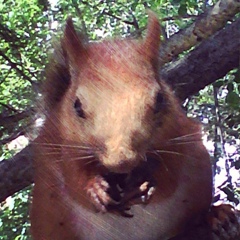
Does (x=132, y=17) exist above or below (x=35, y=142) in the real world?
above

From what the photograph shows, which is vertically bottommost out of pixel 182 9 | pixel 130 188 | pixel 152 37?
pixel 130 188

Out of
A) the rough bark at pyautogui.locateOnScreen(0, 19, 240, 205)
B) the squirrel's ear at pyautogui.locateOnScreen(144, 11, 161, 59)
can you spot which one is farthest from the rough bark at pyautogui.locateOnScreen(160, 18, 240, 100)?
the squirrel's ear at pyautogui.locateOnScreen(144, 11, 161, 59)

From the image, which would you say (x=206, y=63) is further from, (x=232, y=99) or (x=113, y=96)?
(x=113, y=96)

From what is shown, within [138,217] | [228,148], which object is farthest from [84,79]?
[228,148]

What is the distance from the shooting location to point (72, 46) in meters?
0.65

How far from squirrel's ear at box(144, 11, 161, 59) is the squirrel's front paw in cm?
13

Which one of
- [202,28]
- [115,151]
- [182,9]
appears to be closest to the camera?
[115,151]

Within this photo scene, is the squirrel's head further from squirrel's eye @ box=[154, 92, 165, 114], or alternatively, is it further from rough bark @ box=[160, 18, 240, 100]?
rough bark @ box=[160, 18, 240, 100]

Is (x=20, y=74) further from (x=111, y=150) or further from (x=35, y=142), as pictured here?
(x=111, y=150)

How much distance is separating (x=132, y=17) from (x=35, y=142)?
7.3 inches

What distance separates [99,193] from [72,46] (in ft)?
0.49

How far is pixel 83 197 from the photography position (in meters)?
0.69

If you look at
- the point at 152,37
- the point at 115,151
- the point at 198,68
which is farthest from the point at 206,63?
the point at 115,151

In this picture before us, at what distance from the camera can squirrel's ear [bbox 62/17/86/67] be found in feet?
2.11
